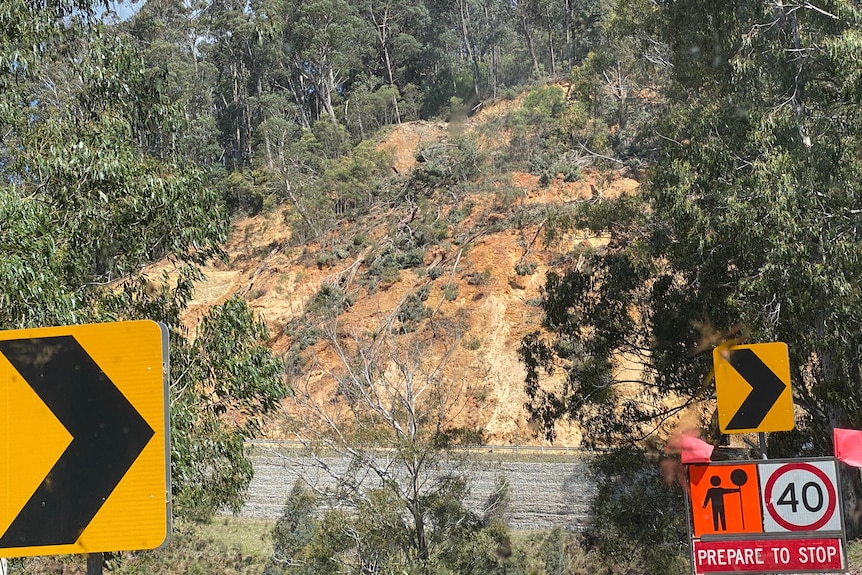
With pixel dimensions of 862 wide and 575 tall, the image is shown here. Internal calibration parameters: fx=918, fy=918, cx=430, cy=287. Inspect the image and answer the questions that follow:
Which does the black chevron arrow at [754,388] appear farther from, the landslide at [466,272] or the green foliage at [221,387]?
the landslide at [466,272]

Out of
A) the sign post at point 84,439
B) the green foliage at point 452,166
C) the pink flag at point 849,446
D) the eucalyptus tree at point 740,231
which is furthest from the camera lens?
the green foliage at point 452,166

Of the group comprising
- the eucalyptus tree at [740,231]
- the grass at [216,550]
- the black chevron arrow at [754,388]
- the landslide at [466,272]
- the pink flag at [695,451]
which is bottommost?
the grass at [216,550]

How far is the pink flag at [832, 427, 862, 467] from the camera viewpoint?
211 inches

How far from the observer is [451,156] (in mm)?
42438

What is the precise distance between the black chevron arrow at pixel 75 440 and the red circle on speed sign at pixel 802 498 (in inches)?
125

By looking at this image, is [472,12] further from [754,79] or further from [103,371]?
[103,371]

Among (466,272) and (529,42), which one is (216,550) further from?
(529,42)

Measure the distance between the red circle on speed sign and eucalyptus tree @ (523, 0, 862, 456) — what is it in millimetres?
8532

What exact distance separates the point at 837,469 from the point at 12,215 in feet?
23.4

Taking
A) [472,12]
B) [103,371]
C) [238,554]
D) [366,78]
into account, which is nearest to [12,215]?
[103,371]

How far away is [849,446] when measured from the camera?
548 cm

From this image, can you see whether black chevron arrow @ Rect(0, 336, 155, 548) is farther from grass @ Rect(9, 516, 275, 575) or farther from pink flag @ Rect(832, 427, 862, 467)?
grass @ Rect(9, 516, 275, 575)

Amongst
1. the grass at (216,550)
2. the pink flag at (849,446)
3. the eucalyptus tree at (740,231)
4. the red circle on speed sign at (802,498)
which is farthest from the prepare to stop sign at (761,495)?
the grass at (216,550)

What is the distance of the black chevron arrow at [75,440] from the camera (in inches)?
78.5
